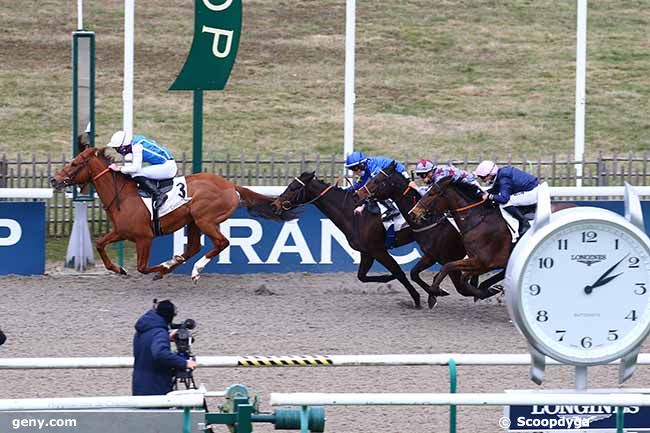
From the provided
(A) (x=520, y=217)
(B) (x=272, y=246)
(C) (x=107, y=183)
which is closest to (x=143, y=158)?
(C) (x=107, y=183)

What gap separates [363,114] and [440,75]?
3.04 meters

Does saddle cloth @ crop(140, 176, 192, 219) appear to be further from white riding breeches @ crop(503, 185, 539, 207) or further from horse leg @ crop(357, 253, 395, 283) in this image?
white riding breeches @ crop(503, 185, 539, 207)

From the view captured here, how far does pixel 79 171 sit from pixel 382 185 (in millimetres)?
3357

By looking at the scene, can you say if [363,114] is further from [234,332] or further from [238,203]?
[234,332]

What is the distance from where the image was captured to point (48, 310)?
1421cm

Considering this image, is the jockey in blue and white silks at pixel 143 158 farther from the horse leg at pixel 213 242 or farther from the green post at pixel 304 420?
the green post at pixel 304 420

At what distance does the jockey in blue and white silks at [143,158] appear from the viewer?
1525 cm

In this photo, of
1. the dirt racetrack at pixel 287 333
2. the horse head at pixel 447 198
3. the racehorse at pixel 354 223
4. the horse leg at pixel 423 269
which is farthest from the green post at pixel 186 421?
the racehorse at pixel 354 223

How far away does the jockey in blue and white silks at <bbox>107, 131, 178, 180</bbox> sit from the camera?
1525cm

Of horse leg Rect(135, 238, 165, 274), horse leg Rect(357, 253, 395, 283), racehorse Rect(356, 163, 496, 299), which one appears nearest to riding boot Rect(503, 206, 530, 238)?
racehorse Rect(356, 163, 496, 299)

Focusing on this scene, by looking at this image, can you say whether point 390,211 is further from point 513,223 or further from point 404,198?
point 513,223

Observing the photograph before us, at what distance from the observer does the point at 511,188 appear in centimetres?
1391

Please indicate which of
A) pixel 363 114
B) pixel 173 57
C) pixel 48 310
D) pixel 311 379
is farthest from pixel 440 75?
pixel 311 379

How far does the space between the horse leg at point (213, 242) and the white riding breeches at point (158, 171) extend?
613 mm
